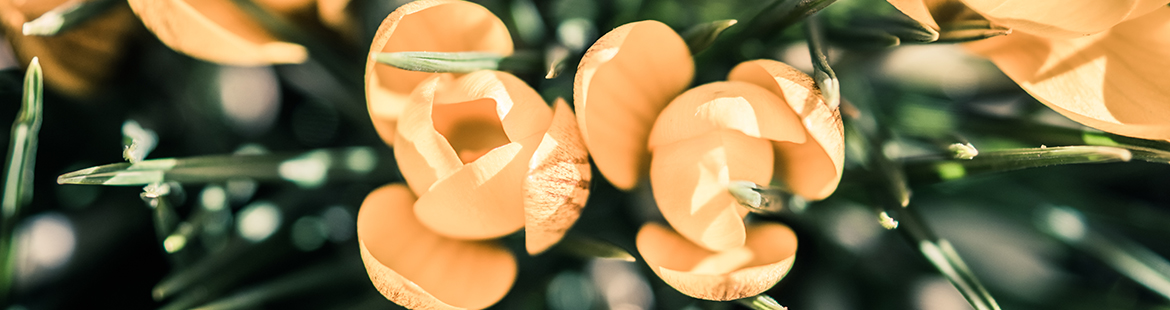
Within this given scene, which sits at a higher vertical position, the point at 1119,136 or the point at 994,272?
the point at 1119,136

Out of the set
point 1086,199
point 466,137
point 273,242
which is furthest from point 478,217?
point 1086,199

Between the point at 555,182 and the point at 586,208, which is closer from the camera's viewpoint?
the point at 555,182

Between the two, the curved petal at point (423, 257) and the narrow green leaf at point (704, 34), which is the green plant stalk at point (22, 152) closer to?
the curved petal at point (423, 257)

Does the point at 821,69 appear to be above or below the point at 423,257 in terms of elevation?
above

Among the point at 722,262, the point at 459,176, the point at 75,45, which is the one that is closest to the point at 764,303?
the point at 722,262

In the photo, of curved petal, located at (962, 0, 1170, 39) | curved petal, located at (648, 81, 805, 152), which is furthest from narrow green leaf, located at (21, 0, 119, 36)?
curved petal, located at (962, 0, 1170, 39)

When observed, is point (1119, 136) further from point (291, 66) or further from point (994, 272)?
point (291, 66)

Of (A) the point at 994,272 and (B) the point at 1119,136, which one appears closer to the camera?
(B) the point at 1119,136

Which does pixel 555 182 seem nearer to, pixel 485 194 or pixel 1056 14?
pixel 485 194
